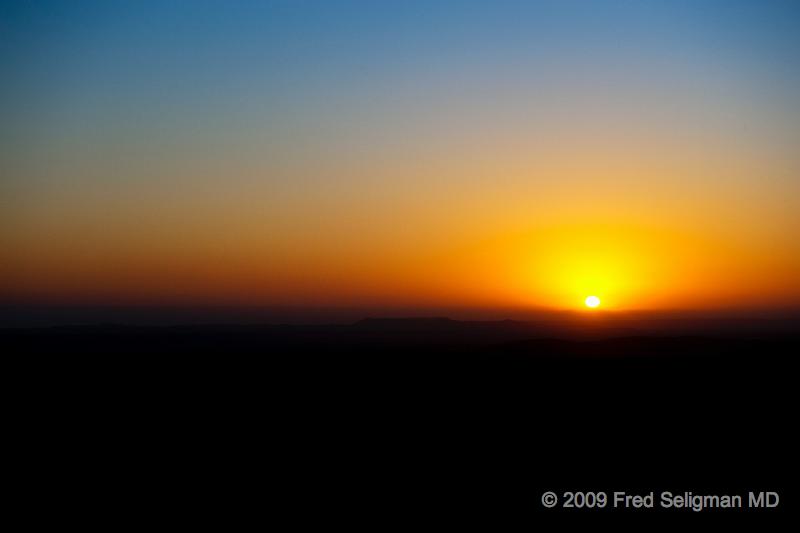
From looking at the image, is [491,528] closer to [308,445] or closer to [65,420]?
[308,445]

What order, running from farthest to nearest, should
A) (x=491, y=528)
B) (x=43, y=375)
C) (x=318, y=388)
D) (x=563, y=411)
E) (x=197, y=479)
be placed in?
(x=43, y=375)
(x=318, y=388)
(x=563, y=411)
(x=197, y=479)
(x=491, y=528)

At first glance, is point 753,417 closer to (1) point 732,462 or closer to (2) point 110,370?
(1) point 732,462

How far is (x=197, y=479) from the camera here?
611 inches

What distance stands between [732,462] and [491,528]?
6.72m

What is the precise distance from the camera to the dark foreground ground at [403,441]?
45.6 feet

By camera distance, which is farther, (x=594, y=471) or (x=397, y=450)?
(x=397, y=450)

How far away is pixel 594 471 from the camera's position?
15562 mm

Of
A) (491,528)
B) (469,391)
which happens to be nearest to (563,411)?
(469,391)

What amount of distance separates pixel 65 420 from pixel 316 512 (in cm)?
1474

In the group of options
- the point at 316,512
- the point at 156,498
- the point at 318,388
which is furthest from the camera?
the point at 318,388

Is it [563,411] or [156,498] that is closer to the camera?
[156,498]

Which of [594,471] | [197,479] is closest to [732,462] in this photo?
[594,471]

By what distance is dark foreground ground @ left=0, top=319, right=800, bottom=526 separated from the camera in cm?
1391

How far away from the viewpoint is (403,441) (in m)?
19.0
